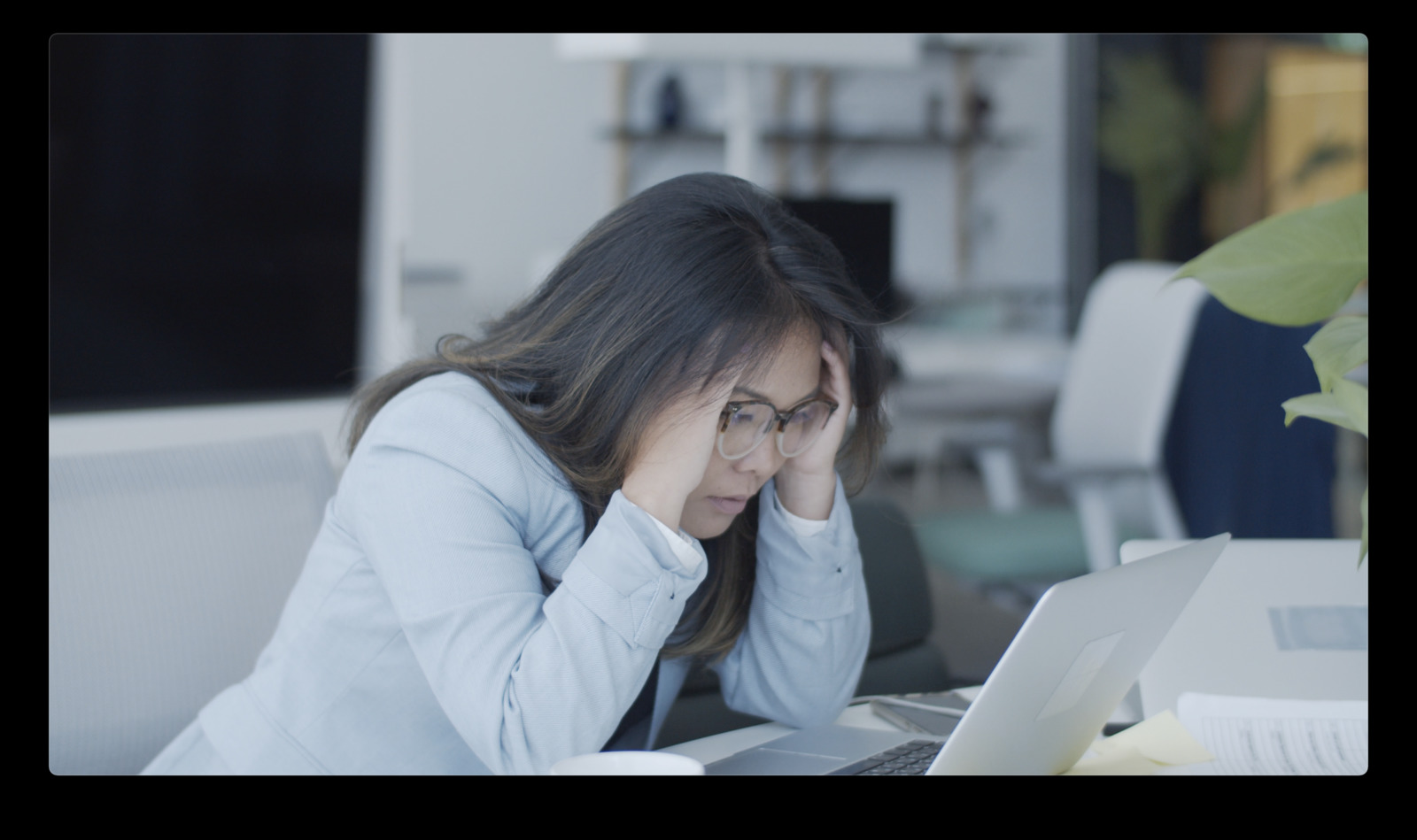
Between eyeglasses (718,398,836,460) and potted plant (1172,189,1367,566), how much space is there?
0.42m

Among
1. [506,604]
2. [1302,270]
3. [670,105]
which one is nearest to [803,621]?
[506,604]

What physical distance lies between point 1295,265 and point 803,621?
0.64 meters

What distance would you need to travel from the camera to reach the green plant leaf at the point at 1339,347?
703 millimetres

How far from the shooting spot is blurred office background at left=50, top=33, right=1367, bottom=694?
1.92 metres

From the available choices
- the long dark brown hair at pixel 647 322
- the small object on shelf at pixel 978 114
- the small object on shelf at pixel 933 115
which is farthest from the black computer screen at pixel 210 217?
the small object on shelf at pixel 978 114

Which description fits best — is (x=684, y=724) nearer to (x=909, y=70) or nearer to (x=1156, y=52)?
(x=909, y=70)

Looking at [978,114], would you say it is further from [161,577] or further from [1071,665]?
[1071,665]

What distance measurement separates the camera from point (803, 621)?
3.87 feet

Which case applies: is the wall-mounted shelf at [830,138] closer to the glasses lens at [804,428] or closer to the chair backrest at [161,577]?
the chair backrest at [161,577]

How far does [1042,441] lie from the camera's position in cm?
299

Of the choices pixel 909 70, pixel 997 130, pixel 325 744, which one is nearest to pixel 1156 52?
pixel 997 130
